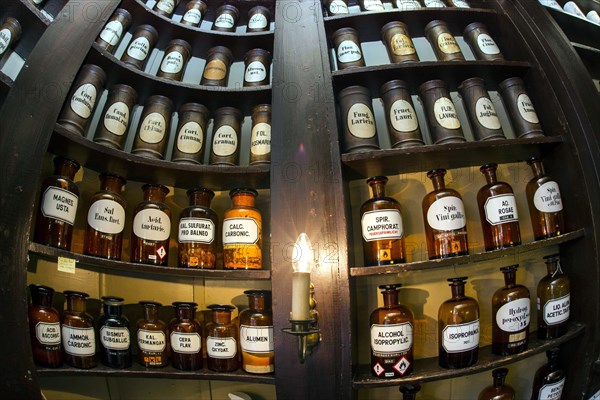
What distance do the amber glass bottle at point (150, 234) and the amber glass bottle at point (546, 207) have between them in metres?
1.21

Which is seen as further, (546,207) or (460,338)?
(546,207)

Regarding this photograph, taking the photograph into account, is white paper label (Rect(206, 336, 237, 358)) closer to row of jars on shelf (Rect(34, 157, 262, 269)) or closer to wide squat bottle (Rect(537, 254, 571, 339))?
row of jars on shelf (Rect(34, 157, 262, 269))

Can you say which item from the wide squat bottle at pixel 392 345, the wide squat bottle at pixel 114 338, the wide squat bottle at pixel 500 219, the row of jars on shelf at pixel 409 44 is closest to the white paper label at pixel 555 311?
the wide squat bottle at pixel 500 219

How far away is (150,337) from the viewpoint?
4.34 feet

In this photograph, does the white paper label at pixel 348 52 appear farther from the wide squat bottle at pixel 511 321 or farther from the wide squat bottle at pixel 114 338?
the wide squat bottle at pixel 114 338

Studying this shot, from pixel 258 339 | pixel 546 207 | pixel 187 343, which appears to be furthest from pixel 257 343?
pixel 546 207

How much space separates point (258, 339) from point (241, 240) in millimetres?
300

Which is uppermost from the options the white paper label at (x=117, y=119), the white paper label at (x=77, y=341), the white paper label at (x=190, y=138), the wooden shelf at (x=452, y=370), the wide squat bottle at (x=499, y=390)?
the white paper label at (x=117, y=119)

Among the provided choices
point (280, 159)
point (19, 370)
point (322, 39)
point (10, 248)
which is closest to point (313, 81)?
point (322, 39)

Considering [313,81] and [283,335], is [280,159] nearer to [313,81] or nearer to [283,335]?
[313,81]

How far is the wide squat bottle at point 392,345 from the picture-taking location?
50.0 inches

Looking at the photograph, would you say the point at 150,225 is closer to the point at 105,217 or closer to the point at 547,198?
the point at 105,217

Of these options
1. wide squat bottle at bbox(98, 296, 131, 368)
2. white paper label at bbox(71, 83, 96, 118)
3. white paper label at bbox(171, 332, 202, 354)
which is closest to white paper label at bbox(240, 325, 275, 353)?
white paper label at bbox(171, 332, 202, 354)

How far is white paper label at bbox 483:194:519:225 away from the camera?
53.0 inches
